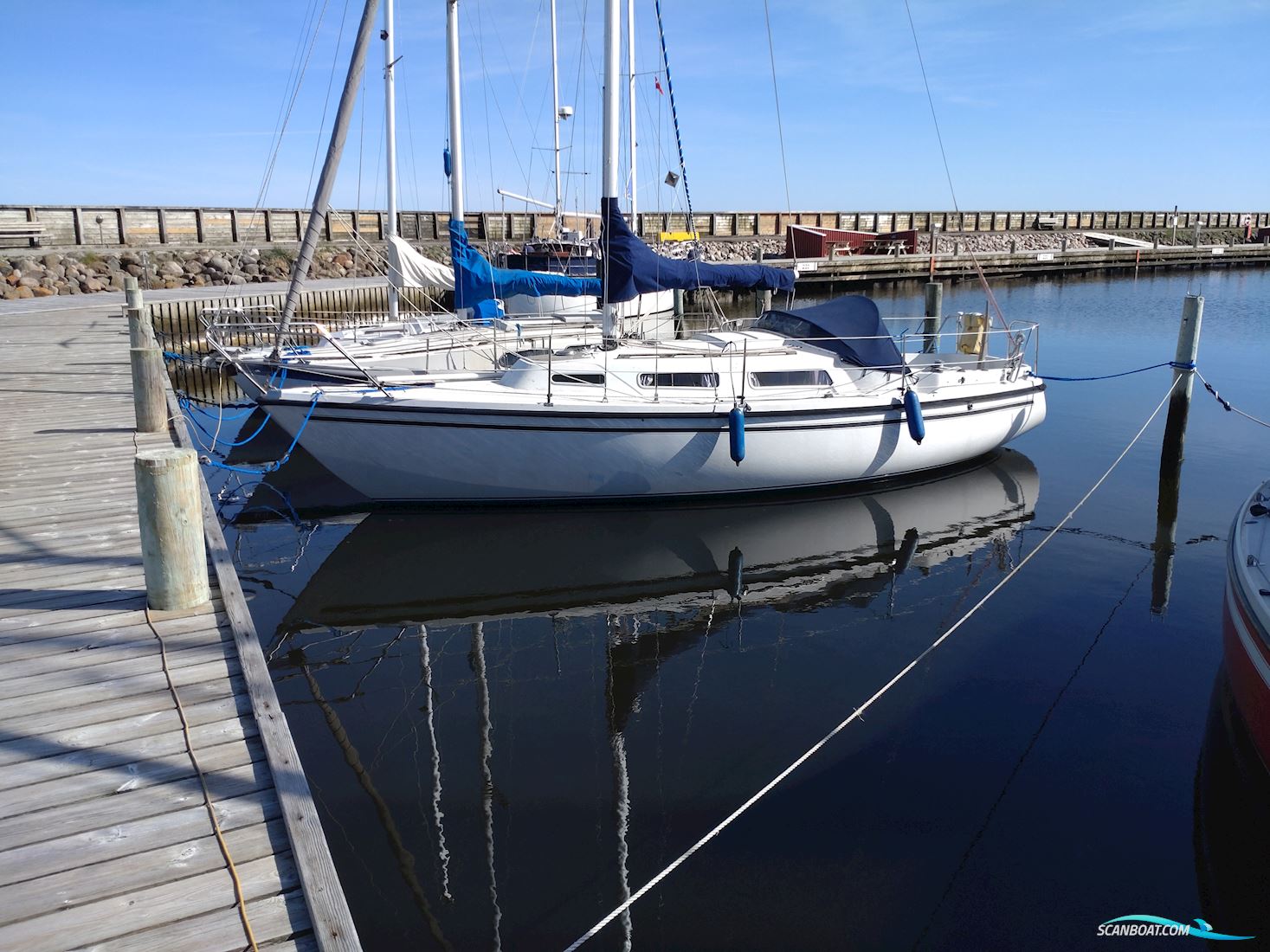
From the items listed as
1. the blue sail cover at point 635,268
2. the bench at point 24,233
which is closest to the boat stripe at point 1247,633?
the blue sail cover at point 635,268

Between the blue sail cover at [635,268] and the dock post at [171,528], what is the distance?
6977 mm

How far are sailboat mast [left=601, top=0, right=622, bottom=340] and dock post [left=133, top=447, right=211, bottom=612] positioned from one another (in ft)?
23.2

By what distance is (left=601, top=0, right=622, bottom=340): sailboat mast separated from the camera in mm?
10617

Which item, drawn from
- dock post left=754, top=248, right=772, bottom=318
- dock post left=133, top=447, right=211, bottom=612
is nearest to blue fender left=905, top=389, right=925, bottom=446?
dock post left=754, top=248, right=772, bottom=318

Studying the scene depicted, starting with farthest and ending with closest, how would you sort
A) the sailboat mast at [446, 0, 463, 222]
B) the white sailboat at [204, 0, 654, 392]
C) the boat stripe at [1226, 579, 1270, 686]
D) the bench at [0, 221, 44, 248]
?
1. the bench at [0, 221, 44, 248]
2. the sailboat mast at [446, 0, 463, 222]
3. the white sailboat at [204, 0, 654, 392]
4. the boat stripe at [1226, 579, 1270, 686]

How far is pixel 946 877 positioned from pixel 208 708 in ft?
13.5

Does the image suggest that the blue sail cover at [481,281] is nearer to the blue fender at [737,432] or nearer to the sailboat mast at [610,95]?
the sailboat mast at [610,95]

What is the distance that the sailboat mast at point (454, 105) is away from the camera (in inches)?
651

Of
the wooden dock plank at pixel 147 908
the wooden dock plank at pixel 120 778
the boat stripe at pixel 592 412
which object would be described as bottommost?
the wooden dock plank at pixel 147 908

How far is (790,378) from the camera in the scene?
38.2 feet

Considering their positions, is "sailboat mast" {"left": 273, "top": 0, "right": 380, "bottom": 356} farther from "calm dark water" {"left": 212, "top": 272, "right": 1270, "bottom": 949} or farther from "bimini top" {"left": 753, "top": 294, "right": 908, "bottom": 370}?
"bimini top" {"left": 753, "top": 294, "right": 908, "bottom": 370}

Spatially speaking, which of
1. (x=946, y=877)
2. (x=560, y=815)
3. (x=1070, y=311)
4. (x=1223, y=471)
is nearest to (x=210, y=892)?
(x=560, y=815)

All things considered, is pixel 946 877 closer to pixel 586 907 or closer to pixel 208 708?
pixel 586 907

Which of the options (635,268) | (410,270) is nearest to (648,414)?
(635,268)
